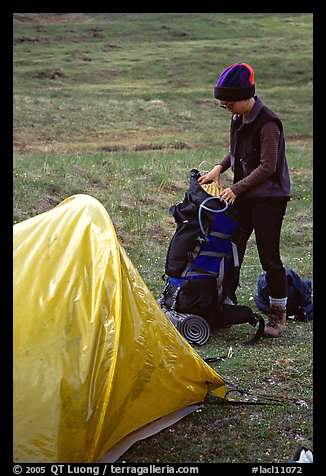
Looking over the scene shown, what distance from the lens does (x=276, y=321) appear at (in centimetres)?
611

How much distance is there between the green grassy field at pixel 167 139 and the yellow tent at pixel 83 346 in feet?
1.33

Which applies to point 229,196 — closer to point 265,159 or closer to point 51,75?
point 265,159

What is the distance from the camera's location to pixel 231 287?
238 inches

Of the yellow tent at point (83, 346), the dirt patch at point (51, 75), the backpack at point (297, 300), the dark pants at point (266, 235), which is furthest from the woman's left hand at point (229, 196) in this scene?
the dirt patch at point (51, 75)

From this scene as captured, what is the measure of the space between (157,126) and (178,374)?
64.6 feet

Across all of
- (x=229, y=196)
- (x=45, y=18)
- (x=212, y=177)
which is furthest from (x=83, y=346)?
(x=45, y=18)

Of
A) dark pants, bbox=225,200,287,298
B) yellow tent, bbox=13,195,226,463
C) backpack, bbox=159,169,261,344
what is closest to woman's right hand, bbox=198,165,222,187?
backpack, bbox=159,169,261,344

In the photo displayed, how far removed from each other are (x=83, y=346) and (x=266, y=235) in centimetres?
260

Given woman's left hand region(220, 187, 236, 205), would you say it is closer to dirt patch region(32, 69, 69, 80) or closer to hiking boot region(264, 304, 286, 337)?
hiking boot region(264, 304, 286, 337)

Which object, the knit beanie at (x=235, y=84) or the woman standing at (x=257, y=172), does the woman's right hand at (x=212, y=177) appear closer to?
the woman standing at (x=257, y=172)

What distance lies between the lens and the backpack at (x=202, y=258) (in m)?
5.72

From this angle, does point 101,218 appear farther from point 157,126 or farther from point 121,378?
point 157,126

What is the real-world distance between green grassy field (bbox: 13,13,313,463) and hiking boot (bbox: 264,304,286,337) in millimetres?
125

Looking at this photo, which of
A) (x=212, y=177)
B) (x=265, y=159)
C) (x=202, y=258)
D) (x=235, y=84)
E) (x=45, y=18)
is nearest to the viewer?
(x=235, y=84)
